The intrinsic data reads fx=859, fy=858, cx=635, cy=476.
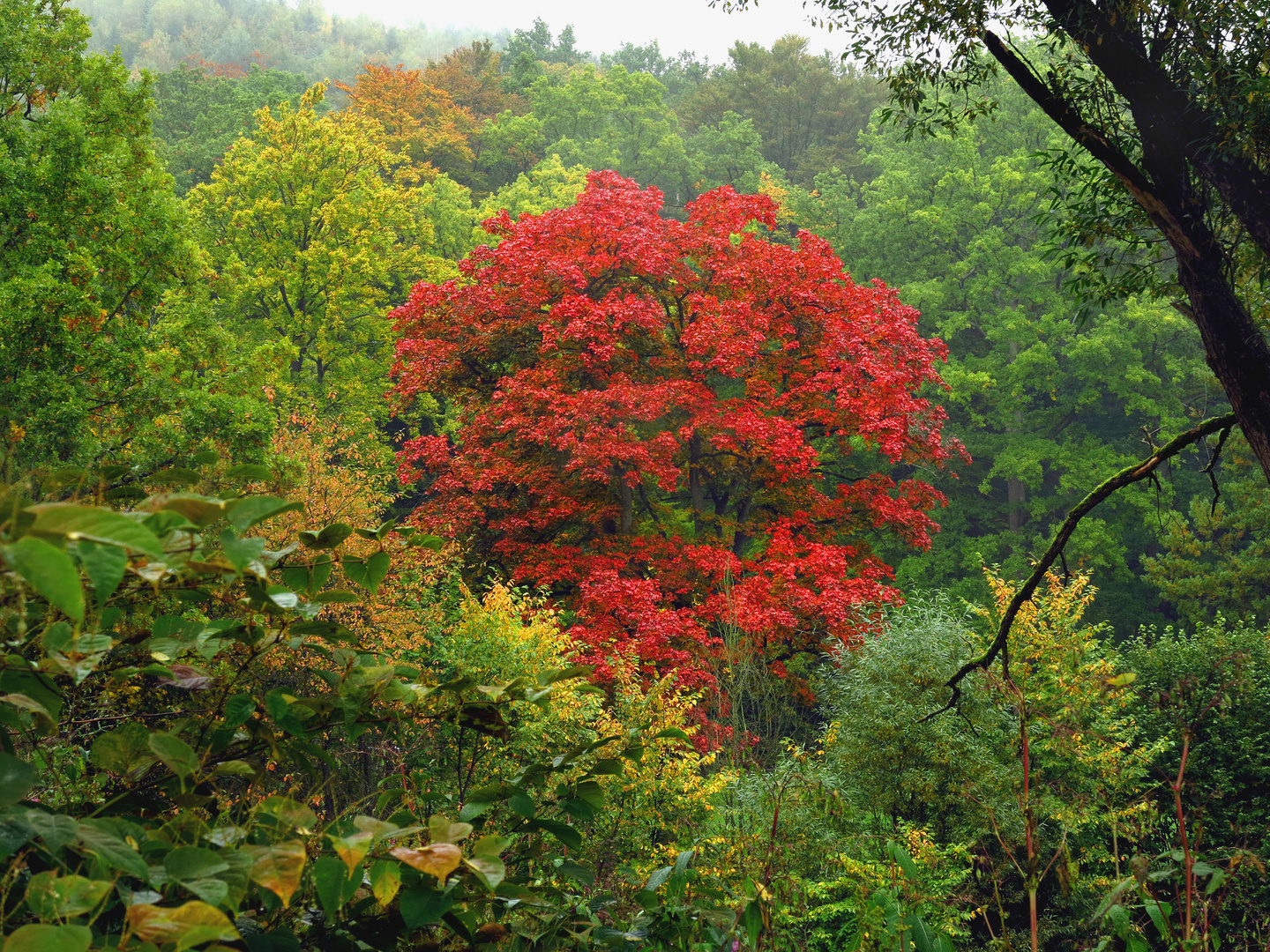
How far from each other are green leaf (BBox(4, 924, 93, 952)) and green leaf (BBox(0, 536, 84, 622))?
0.26m

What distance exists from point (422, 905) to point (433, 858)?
0.15 m

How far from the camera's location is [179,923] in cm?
75

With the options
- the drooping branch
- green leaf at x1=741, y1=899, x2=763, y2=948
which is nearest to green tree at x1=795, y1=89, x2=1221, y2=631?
the drooping branch

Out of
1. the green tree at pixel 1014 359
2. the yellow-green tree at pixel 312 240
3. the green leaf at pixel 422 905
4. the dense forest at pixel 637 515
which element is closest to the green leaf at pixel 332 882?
the dense forest at pixel 637 515

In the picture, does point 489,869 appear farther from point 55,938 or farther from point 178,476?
point 178,476

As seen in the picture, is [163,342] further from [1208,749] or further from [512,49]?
[512,49]

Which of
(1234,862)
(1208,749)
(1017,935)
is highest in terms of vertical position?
(1234,862)

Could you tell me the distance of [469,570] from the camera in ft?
39.6

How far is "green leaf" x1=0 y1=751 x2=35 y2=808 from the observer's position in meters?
0.79

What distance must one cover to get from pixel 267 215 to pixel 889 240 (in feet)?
47.9

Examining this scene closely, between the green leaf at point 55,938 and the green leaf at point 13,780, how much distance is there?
18 cm

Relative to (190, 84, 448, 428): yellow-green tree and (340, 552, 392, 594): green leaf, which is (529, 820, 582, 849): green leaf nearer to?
(340, 552, 392, 594): green leaf

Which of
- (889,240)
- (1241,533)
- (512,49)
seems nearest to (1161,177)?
(1241,533)

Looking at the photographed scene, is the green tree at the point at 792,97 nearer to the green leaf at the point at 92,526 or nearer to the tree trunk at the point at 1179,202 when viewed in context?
the tree trunk at the point at 1179,202
